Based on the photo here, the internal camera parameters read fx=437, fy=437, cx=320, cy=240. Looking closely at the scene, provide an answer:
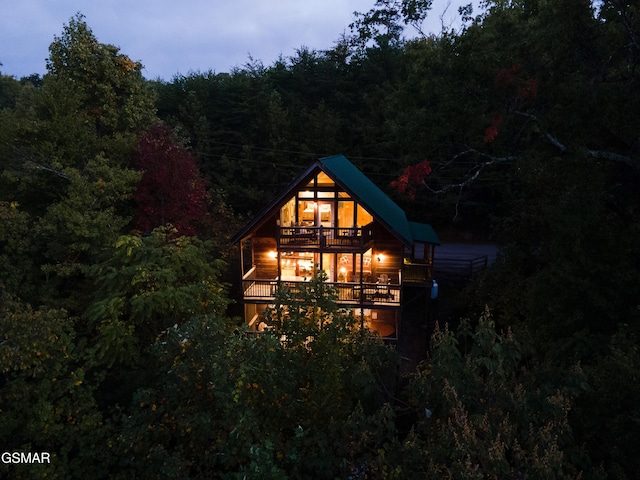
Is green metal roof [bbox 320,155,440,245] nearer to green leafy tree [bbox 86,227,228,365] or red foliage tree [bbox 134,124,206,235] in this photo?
red foliage tree [bbox 134,124,206,235]

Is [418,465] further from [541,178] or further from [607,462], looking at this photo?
[541,178]

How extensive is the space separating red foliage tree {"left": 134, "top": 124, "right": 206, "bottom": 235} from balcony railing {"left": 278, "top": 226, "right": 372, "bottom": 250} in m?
4.78

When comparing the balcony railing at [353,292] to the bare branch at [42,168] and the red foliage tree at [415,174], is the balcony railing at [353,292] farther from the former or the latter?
the bare branch at [42,168]

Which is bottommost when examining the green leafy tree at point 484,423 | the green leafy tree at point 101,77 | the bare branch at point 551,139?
the green leafy tree at point 484,423

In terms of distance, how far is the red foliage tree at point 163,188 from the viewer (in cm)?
1997

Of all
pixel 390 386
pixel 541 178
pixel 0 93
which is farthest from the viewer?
pixel 0 93

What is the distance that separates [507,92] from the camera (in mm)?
13672

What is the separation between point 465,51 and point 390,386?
10754 mm

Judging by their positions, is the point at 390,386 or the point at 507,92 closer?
the point at 390,386

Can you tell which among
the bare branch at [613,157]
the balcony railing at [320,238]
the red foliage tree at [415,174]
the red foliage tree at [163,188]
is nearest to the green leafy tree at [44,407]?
the red foliage tree at [163,188]

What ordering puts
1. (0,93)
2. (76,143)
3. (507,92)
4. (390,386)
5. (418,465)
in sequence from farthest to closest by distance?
(0,93) → (76,143) → (507,92) → (390,386) → (418,465)

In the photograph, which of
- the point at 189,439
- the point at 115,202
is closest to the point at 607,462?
the point at 189,439

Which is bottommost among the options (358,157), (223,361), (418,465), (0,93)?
(418,465)

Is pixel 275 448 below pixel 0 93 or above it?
below
